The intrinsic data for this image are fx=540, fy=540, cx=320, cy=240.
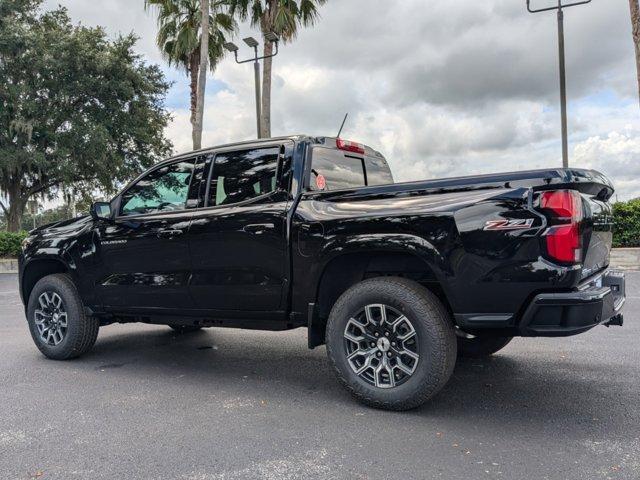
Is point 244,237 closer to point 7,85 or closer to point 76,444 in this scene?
point 76,444

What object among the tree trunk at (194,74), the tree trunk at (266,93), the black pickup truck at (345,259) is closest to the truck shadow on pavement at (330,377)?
the black pickup truck at (345,259)

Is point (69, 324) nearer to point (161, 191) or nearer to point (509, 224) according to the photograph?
point (161, 191)

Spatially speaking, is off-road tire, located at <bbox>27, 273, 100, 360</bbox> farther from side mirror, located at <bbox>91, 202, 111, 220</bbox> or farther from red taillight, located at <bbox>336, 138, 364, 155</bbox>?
red taillight, located at <bbox>336, 138, 364, 155</bbox>

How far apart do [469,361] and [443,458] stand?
202 cm

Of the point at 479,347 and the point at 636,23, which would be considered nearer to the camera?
the point at 479,347

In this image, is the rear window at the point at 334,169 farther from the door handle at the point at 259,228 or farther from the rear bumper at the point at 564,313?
the rear bumper at the point at 564,313

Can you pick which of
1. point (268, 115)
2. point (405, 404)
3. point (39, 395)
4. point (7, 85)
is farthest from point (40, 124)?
point (405, 404)

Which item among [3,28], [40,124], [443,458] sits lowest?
[443,458]

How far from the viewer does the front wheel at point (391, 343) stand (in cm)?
338

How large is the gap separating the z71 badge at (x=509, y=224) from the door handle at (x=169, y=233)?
8.06 feet

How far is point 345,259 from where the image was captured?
12.6 feet

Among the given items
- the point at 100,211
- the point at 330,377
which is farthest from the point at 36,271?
the point at 330,377

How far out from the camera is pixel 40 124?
76.7 ft

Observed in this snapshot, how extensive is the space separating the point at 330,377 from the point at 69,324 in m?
2.55
